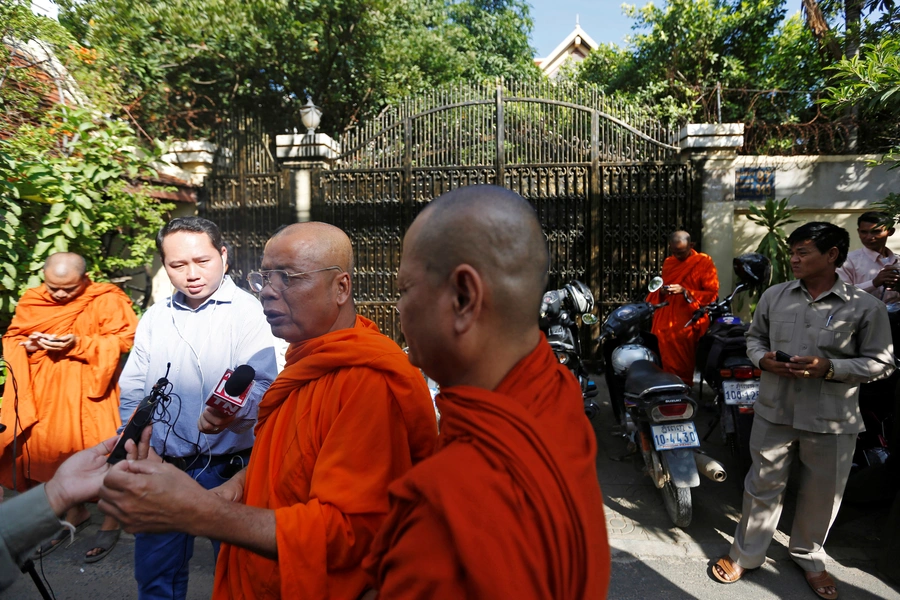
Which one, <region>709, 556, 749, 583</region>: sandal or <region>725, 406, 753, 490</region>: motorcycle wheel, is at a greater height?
<region>725, 406, 753, 490</region>: motorcycle wheel

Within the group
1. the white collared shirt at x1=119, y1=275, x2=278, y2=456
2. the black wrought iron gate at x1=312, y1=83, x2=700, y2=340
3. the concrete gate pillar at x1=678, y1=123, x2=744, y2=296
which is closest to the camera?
the white collared shirt at x1=119, y1=275, x2=278, y2=456

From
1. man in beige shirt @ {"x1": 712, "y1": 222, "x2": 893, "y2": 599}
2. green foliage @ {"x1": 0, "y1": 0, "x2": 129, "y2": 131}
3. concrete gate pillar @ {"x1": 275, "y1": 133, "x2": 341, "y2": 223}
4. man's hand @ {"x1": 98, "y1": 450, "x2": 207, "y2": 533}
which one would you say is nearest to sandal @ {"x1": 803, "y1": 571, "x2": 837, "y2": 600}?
man in beige shirt @ {"x1": 712, "y1": 222, "x2": 893, "y2": 599}

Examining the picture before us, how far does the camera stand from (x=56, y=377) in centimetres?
400

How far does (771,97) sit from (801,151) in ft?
5.45

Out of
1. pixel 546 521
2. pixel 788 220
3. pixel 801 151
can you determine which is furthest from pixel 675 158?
pixel 546 521

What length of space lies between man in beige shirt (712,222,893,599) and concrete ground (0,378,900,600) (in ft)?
0.43

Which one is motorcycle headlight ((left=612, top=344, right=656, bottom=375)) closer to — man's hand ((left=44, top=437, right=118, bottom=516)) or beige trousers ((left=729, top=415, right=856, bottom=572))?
beige trousers ((left=729, top=415, right=856, bottom=572))

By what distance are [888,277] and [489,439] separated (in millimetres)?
4526

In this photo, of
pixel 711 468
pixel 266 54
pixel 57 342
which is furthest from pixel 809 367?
pixel 266 54

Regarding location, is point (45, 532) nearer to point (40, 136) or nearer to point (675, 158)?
point (40, 136)

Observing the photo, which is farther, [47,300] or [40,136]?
[40,136]

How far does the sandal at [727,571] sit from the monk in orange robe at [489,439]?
263cm

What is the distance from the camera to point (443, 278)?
1021mm

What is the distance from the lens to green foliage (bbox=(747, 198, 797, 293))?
23.0ft
